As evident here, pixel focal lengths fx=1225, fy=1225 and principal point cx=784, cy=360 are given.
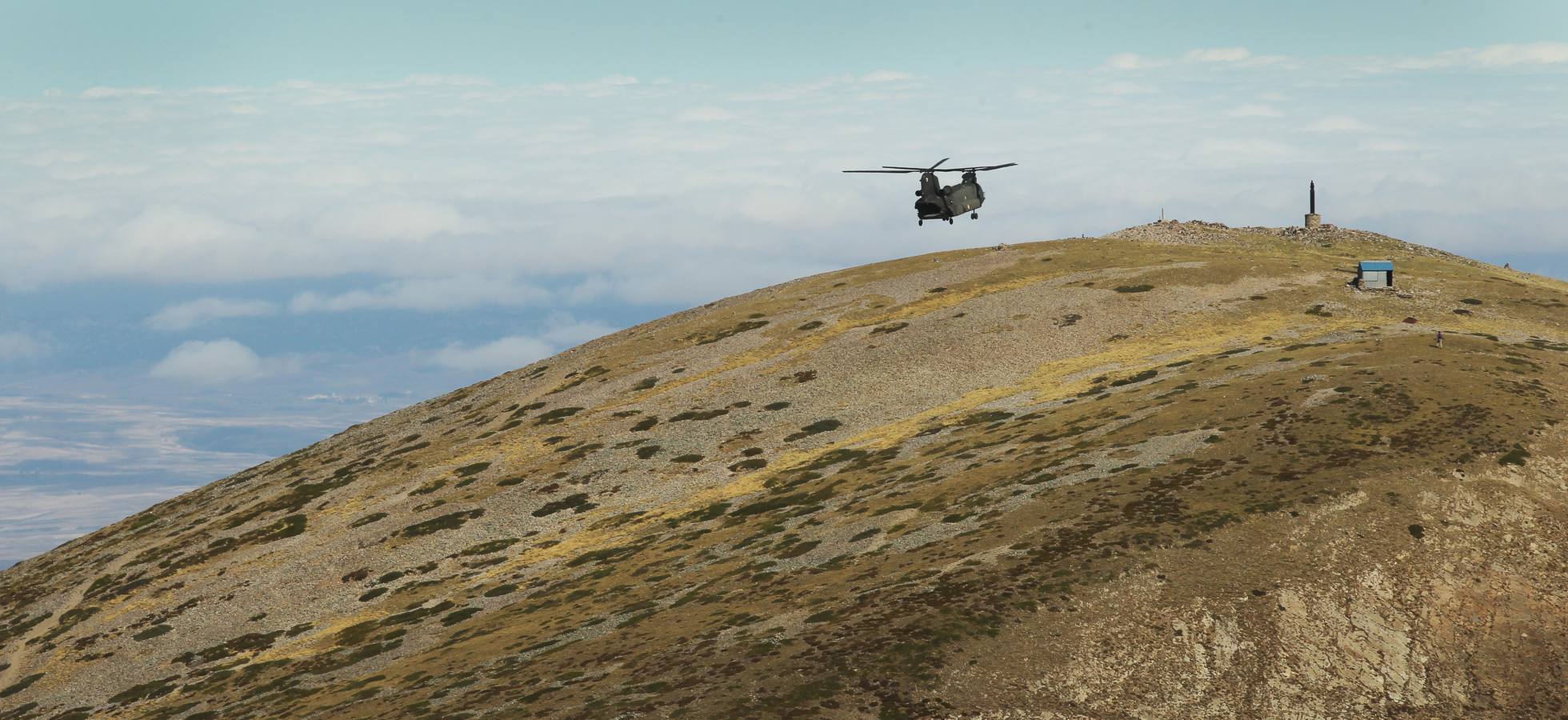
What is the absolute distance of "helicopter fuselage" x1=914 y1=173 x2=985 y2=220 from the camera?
409 feet

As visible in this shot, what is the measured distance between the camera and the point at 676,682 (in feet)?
158

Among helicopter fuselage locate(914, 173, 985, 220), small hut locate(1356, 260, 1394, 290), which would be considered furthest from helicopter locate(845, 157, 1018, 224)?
small hut locate(1356, 260, 1394, 290)

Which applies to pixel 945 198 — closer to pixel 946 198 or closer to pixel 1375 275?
pixel 946 198

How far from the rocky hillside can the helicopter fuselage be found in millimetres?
10028

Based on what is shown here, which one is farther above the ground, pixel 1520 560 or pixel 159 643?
pixel 1520 560

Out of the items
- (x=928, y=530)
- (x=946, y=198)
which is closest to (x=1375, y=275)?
(x=946, y=198)

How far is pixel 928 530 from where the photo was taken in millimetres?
63969

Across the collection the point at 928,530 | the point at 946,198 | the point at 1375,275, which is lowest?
the point at 928,530

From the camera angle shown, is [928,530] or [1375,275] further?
[1375,275]

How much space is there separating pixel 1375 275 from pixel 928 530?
7446 cm

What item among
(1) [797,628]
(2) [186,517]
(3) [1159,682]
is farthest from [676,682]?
(2) [186,517]

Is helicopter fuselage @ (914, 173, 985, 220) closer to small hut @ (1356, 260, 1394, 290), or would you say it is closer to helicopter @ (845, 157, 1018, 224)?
helicopter @ (845, 157, 1018, 224)

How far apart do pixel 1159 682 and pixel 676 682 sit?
18.4m

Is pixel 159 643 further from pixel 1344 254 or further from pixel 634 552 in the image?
pixel 1344 254
